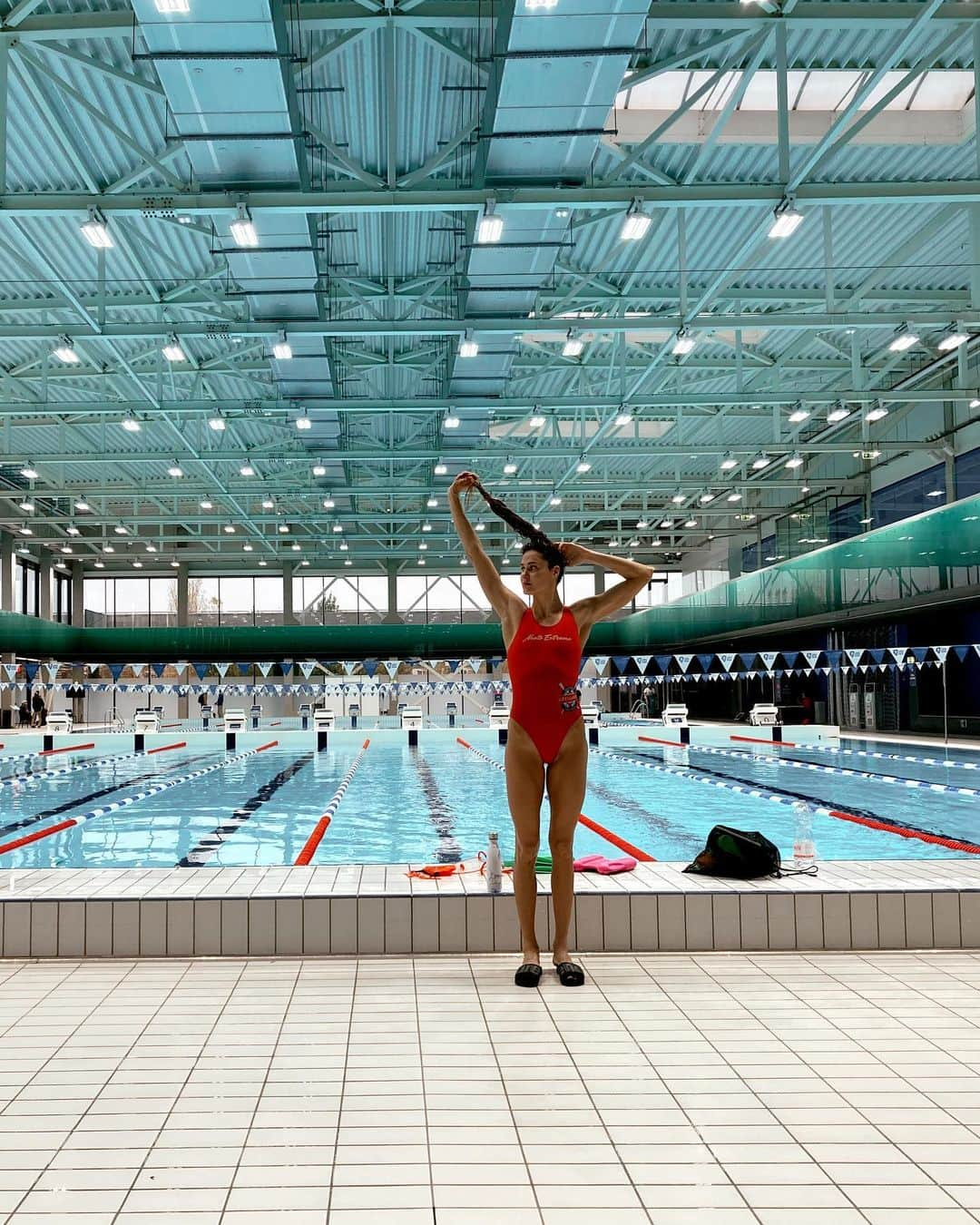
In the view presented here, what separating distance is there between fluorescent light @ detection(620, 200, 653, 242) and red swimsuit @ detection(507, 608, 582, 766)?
552 cm

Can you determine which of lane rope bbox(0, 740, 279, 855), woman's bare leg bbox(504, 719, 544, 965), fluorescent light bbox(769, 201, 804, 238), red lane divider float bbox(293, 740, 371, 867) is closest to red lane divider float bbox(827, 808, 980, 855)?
red lane divider float bbox(293, 740, 371, 867)

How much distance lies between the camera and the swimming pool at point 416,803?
25.8ft

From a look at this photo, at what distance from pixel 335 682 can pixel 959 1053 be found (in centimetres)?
2817

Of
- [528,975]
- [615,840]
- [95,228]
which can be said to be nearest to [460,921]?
[528,975]

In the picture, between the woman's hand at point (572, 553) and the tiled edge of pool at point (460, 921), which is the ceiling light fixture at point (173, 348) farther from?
the woman's hand at point (572, 553)

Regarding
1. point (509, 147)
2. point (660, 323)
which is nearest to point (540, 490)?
point (660, 323)

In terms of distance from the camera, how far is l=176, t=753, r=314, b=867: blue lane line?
7418 millimetres

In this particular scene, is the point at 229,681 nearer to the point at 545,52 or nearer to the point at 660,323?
the point at 660,323

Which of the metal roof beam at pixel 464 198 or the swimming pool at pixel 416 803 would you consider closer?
the metal roof beam at pixel 464 198

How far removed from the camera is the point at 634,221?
8039 millimetres

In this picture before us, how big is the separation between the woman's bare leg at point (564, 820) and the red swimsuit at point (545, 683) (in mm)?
50

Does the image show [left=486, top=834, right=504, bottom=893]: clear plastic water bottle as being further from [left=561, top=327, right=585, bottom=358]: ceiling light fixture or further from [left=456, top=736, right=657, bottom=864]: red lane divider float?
[left=561, top=327, right=585, bottom=358]: ceiling light fixture

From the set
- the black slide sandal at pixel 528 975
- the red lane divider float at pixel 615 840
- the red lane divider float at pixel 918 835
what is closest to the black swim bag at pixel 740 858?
the red lane divider float at pixel 615 840

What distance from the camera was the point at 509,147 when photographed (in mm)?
7512
